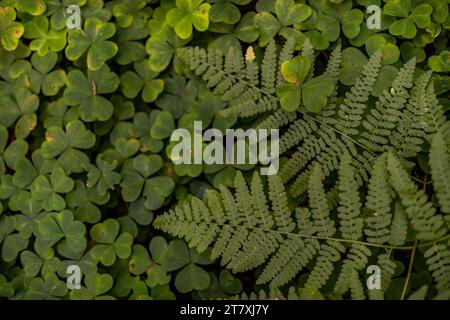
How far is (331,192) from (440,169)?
1.57 ft

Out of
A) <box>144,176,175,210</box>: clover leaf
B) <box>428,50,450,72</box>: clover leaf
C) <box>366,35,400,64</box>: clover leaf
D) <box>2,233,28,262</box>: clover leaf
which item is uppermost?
<box>366,35,400,64</box>: clover leaf

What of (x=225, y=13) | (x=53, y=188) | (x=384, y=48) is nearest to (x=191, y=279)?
(x=53, y=188)

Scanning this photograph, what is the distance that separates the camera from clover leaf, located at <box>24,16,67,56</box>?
2518 mm

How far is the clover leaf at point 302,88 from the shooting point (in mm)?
2201

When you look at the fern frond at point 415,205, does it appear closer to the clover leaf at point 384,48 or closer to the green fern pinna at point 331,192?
the green fern pinna at point 331,192

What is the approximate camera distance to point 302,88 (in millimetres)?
2227

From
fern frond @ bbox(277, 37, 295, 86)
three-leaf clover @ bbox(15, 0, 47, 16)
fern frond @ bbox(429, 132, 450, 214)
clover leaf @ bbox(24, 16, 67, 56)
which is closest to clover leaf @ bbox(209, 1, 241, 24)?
fern frond @ bbox(277, 37, 295, 86)

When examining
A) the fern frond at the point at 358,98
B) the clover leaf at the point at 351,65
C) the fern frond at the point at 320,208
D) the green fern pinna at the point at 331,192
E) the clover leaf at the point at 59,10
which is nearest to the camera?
the green fern pinna at the point at 331,192

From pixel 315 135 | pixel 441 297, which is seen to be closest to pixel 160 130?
pixel 315 135

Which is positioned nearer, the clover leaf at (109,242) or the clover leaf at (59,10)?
the clover leaf at (109,242)

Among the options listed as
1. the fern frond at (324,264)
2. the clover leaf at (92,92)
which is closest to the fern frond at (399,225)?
the fern frond at (324,264)

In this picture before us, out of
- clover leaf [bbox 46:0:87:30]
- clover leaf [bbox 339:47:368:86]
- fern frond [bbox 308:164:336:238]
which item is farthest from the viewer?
clover leaf [bbox 46:0:87:30]

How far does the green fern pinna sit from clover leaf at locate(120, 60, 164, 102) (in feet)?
0.72

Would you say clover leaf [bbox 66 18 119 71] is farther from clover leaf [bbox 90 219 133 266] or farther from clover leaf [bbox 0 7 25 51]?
clover leaf [bbox 90 219 133 266]
